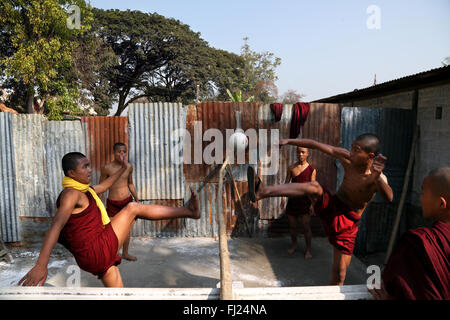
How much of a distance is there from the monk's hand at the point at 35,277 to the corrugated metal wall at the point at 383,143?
5.60 m

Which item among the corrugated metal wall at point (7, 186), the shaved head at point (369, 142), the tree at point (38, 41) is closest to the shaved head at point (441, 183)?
the shaved head at point (369, 142)

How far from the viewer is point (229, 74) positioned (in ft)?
91.1

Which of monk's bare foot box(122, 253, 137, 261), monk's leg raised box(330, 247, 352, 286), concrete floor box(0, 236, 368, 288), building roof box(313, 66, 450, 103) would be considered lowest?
concrete floor box(0, 236, 368, 288)

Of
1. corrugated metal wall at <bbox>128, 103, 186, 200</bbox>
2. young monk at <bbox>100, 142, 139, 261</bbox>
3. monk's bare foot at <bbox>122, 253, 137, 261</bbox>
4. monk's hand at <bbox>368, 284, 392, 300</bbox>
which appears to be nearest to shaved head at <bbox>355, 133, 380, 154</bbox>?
monk's hand at <bbox>368, 284, 392, 300</bbox>

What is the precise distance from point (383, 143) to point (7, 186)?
8.11m

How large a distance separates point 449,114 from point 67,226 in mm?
6391

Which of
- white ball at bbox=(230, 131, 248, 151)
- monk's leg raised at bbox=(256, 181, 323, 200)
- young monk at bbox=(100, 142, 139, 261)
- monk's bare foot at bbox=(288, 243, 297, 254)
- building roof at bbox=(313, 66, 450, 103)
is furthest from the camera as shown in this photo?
white ball at bbox=(230, 131, 248, 151)

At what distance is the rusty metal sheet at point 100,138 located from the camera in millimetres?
5684

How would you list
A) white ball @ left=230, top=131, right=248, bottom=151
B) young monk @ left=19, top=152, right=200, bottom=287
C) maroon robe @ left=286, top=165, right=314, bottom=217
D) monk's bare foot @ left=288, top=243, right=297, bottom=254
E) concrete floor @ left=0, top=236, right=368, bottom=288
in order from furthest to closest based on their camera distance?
white ball @ left=230, top=131, right=248, bottom=151 < monk's bare foot @ left=288, top=243, right=297, bottom=254 < maroon robe @ left=286, top=165, right=314, bottom=217 < concrete floor @ left=0, top=236, right=368, bottom=288 < young monk @ left=19, top=152, right=200, bottom=287

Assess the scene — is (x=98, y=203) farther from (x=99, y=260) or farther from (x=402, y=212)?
(x=402, y=212)

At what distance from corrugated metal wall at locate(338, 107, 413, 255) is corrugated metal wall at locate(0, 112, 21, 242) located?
700 centimetres

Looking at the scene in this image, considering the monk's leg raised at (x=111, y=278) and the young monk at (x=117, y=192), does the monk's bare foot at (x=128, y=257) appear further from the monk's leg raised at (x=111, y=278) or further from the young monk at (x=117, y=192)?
the monk's leg raised at (x=111, y=278)

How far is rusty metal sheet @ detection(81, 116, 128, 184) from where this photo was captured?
5.68 m

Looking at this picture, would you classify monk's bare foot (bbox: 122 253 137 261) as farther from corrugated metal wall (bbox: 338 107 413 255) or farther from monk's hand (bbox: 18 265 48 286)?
corrugated metal wall (bbox: 338 107 413 255)
